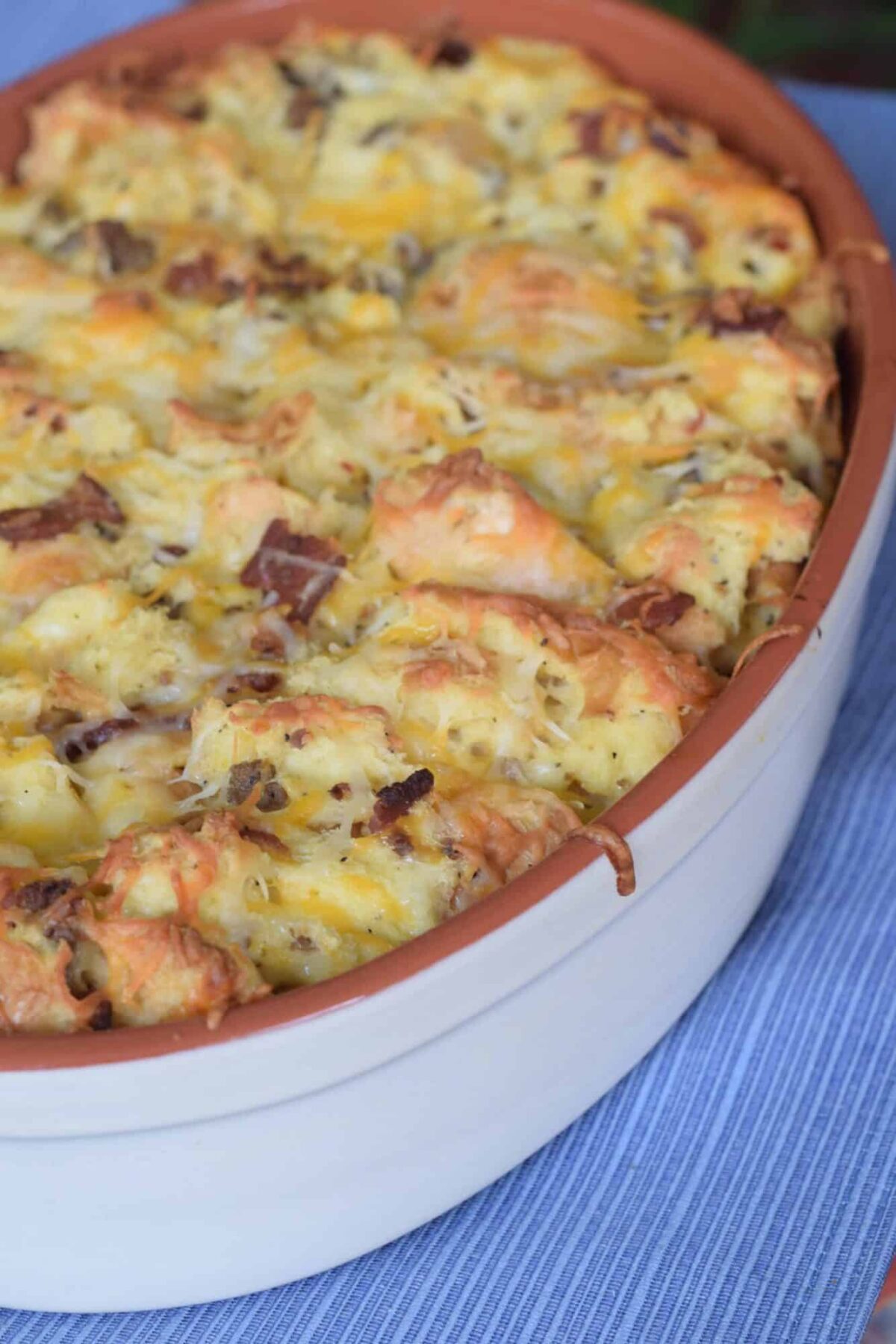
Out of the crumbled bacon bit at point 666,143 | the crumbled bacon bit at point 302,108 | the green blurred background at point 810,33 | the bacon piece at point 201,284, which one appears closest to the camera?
the bacon piece at point 201,284

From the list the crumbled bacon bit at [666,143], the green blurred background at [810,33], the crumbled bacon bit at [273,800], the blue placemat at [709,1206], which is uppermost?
the crumbled bacon bit at [666,143]

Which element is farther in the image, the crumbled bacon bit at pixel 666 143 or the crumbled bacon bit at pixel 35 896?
the crumbled bacon bit at pixel 666 143

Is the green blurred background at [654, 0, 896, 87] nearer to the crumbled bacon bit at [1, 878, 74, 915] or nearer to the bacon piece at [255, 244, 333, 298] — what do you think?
the bacon piece at [255, 244, 333, 298]

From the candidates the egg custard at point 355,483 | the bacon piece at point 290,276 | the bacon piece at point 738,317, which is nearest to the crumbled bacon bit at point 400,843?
the egg custard at point 355,483

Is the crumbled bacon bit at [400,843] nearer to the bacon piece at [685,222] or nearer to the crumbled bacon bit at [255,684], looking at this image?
the crumbled bacon bit at [255,684]

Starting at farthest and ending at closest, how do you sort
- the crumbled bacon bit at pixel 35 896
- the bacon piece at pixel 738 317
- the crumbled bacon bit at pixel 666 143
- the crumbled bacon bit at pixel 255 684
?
the crumbled bacon bit at pixel 666 143 → the bacon piece at pixel 738 317 → the crumbled bacon bit at pixel 255 684 → the crumbled bacon bit at pixel 35 896

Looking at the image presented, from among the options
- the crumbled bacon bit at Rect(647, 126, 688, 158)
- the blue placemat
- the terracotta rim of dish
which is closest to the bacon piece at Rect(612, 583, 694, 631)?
the terracotta rim of dish

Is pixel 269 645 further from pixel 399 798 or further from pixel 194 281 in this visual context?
pixel 194 281

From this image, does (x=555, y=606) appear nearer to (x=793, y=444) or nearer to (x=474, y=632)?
(x=474, y=632)
